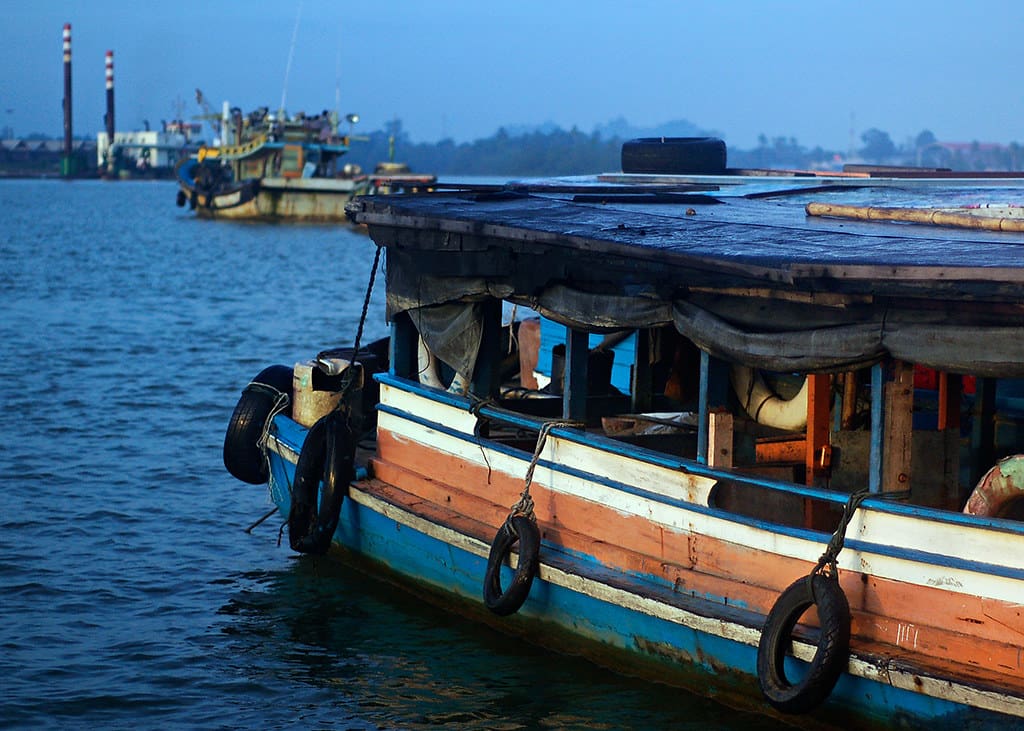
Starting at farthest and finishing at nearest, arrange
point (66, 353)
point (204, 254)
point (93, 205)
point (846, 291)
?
point (93, 205) < point (204, 254) < point (66, 353) < point (846, 291)

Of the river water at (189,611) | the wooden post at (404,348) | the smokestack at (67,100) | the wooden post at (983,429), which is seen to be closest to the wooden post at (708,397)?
the river water at (189,611)

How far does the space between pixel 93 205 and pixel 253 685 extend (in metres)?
88.0

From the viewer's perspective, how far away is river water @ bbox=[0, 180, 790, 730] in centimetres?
838

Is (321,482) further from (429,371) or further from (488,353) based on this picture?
(488,353)

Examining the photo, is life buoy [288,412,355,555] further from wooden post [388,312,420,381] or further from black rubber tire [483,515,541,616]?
black rubber tire [483,515,541,616]

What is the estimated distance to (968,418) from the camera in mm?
8672

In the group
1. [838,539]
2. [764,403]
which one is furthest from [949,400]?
[838,539]

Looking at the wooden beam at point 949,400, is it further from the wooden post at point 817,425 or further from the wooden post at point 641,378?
the wooden post at point 641,378

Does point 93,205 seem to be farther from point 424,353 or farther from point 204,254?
point 424,353

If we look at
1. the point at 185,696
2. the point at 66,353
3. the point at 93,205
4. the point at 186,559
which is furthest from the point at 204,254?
the point at 93,205

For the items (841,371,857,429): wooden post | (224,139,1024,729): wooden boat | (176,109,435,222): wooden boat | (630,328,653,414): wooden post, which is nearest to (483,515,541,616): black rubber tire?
(224,139,1024,729): wooden boat

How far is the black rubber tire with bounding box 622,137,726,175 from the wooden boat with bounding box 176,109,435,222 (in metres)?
49.6

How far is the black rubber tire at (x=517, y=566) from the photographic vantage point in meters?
8.23

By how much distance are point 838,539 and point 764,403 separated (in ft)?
7.10
